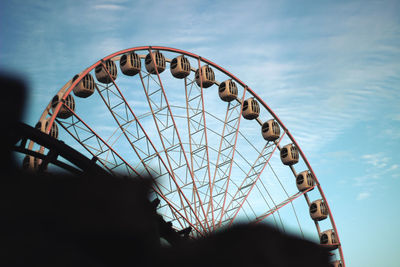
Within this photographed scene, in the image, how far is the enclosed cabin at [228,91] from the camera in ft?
81.1

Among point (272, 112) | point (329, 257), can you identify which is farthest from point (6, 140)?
point (272, 112)

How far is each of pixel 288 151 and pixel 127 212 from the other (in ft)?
72.8

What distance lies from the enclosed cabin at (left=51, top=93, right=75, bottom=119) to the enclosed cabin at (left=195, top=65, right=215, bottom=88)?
7312 millimetres

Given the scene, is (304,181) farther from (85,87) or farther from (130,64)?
(85,87)

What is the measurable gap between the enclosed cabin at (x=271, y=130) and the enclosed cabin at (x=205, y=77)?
4.34m

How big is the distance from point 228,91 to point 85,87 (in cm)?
808

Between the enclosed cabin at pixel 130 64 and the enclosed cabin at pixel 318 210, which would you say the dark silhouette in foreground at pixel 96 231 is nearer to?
the enclosed cabin at pixel 130 64

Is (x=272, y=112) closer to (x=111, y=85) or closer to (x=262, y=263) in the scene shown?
(x=111, y=85)

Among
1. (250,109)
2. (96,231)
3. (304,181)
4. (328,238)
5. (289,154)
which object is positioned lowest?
(96,231)

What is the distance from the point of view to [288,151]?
27.0 metres

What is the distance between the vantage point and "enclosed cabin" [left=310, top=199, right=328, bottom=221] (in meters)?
27.0

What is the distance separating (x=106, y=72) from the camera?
20.8 metres

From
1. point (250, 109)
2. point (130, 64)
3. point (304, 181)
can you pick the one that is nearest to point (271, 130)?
point (250, 109)

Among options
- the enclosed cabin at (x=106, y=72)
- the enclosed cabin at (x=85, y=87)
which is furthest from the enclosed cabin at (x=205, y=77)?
the enclosed cabin at (x=85, y=87)
